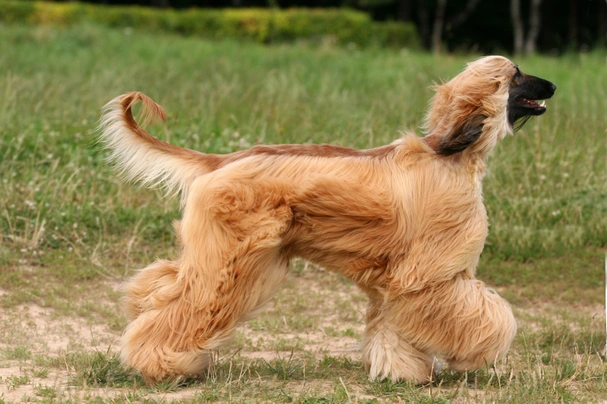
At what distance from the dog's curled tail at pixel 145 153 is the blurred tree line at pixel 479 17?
19856 millimetres

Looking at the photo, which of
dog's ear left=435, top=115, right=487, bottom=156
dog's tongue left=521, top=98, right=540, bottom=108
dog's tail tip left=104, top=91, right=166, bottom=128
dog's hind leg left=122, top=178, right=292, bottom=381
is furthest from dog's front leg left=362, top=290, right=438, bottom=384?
dog's tail tip left=104, top=91, right=166, bottom=128

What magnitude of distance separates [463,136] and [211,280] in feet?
4.63

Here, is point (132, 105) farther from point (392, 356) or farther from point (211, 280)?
point (392, 356)

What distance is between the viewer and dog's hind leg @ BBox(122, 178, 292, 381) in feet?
13.0

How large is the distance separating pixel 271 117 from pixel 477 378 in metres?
4.67

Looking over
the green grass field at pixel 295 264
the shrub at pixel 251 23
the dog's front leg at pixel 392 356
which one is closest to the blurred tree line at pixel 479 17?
the shrub at pixel 251 23

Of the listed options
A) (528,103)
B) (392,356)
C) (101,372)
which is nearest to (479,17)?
(528,103)

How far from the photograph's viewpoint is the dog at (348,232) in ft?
13.0

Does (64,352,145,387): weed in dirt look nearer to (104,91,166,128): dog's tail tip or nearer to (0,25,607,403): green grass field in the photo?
(0,25,607,403): green grass field

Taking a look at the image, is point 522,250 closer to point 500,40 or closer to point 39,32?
point 39,32

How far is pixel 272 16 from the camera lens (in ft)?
63.1

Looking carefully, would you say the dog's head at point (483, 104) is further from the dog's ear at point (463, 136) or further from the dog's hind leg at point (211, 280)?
the dog's hind leg at point (211, 280)

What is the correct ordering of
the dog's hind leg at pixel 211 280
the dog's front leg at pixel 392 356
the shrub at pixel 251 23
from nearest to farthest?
the dog's hind leg at pixel 211 280 → the dog's front leg at pixel 392 356 → the shrub at pixel 251 23

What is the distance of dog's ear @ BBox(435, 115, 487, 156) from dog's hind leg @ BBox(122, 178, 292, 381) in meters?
0.86
